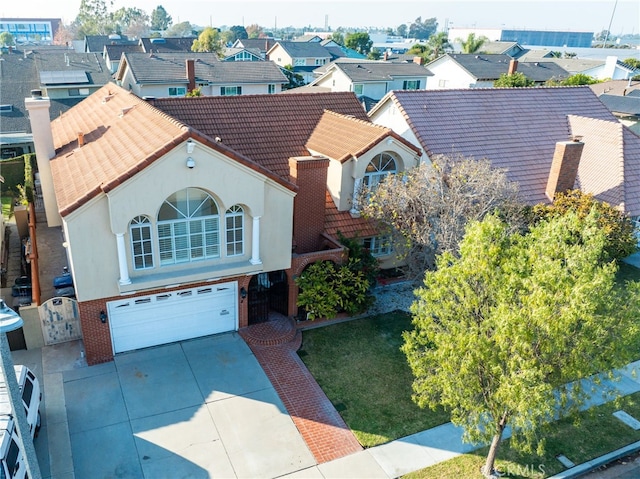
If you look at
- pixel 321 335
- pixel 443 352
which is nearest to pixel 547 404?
pixel 443 352

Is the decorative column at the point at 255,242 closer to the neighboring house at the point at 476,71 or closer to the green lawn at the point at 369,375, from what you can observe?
the green lawn at the point at 369,375

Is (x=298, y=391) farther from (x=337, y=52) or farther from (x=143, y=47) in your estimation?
(x=337, y=52)

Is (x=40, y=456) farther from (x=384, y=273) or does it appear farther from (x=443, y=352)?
(x=384, y=273)

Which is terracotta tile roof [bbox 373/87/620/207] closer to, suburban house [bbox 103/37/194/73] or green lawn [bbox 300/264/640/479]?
green lawn [bbox 300/264/640/479]

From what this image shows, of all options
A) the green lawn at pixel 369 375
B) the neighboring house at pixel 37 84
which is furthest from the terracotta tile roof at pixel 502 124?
the neighboring house at pixel 37 84

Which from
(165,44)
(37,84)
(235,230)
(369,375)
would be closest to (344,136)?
(235,230)
